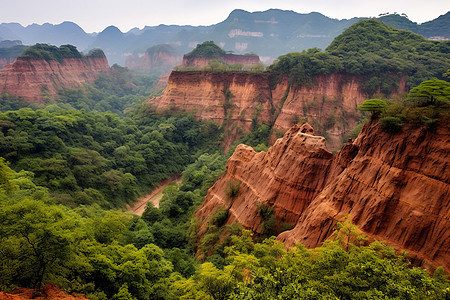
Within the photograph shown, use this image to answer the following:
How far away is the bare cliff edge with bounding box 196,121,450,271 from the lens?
13312 mm

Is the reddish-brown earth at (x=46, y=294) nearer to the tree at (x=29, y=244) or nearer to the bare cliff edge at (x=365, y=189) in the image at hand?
the tree at (x=29, y=244)

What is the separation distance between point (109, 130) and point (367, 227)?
159 feet

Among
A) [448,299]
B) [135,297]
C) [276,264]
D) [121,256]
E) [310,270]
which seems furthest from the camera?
[121,256]

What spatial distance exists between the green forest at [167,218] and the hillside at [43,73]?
121 ft

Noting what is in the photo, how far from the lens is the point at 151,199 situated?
4488 centimetres

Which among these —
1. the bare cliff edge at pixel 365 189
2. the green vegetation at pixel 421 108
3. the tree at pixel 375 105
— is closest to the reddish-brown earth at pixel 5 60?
the bare cliff edge at pixel 365 189

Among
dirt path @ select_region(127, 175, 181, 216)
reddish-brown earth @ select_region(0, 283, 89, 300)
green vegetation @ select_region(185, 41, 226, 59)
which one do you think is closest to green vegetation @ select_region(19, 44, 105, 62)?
green vegetation @ select_region(185, 41, 226, 59)

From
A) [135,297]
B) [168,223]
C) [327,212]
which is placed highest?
[327,212]

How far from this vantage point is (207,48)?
116688 millimetres

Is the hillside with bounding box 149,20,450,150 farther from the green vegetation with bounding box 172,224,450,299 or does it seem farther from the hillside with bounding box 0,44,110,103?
the hillside with bounding box 0,44,110,103

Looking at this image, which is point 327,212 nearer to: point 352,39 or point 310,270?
point 310,270

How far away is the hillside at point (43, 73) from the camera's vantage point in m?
75.9

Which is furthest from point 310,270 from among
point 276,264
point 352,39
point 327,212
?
point 352,39

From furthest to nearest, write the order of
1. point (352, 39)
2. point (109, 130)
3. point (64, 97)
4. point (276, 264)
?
point (64, 97), point (352, 39), point (109, 130), point (276, 264)
